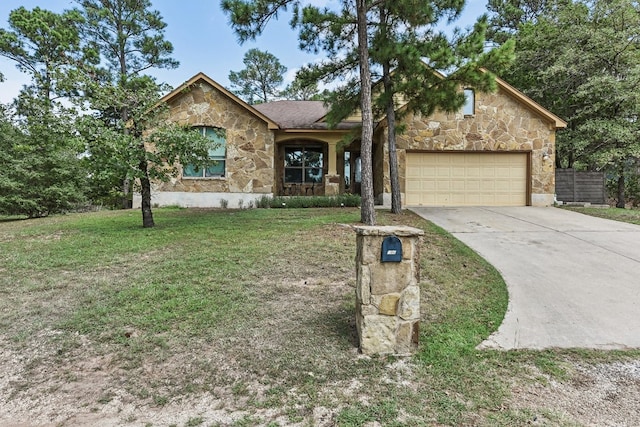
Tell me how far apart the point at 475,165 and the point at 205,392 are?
13035 millimetres

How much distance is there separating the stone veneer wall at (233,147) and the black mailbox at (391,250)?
419 inches

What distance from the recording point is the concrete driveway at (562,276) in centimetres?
363

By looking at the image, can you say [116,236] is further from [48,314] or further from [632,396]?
[632,396]

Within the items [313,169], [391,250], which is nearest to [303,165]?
[313,169]

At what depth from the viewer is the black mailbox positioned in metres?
3.16

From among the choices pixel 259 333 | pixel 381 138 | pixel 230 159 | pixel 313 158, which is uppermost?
pixel 381 138

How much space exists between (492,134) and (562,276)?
9.12 metres

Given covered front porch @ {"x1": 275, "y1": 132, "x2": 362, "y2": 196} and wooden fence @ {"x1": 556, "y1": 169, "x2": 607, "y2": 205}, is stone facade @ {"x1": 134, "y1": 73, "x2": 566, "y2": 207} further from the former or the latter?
covered front porch @ {"x1": 275, "y1": 132, "x2": 362, "y2": 196}

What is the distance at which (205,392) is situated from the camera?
8.84 feet

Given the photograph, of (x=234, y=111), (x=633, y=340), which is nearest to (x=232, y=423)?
(x=633, y=340)

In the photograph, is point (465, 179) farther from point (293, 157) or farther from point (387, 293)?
point (387, 293)

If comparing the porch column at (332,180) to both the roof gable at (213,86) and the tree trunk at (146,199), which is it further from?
the tree trunk at (146,199)

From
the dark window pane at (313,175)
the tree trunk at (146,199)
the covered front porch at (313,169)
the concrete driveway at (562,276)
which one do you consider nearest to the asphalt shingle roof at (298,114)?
the covered front porch at (313,169)

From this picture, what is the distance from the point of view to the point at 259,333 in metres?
3.54
